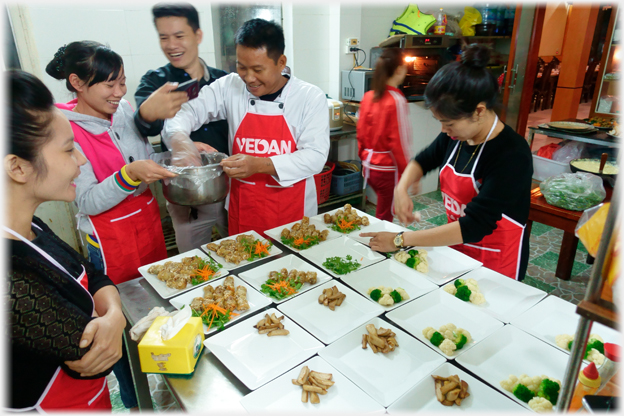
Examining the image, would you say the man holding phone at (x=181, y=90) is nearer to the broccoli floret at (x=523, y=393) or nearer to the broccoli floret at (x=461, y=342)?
the broccoli floret at (x=461, y=342)

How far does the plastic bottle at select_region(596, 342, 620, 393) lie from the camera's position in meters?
0.84

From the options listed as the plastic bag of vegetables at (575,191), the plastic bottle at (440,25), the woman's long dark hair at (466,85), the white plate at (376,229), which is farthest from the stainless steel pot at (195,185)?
the plastic bottle at (440,25)

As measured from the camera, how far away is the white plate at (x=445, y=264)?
1.67 metres

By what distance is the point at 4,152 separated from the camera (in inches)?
38.2

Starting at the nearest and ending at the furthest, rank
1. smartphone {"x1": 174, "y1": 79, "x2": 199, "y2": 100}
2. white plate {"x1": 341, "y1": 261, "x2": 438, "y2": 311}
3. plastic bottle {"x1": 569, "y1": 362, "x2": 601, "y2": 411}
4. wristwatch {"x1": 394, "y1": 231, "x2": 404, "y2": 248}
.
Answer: plastic bottle {"x1": 569, "y1": 362, "x2": 601, "y2": 411} < white plate {"x1": 341, "y1": 261, "x2": 438, "y2": 311} < wristwatch {"x1": 394, "y1": 231, "x2": 404, "y2": 248} < smartphone {"x1": 174, "y1": 79, "x2": 199, "y2": 100}

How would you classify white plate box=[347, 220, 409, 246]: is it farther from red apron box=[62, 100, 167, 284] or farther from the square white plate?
red apron box=[62, 100, 167, 284]

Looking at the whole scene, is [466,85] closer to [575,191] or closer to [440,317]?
[440,317]

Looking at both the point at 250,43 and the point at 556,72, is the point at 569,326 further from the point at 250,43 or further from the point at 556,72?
the point at 556,72

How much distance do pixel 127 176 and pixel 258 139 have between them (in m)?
0.75

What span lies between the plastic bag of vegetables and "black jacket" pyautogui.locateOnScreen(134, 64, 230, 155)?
2188 millimetres

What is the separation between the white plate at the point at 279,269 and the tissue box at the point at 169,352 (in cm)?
44

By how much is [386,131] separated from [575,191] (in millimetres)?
1412

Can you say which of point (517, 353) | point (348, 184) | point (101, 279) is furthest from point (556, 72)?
point (101, 279)

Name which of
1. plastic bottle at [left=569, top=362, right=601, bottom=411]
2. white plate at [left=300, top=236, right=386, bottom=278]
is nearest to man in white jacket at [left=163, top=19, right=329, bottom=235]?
white plate at [left=300, top=236, right=386, bottom=278]
